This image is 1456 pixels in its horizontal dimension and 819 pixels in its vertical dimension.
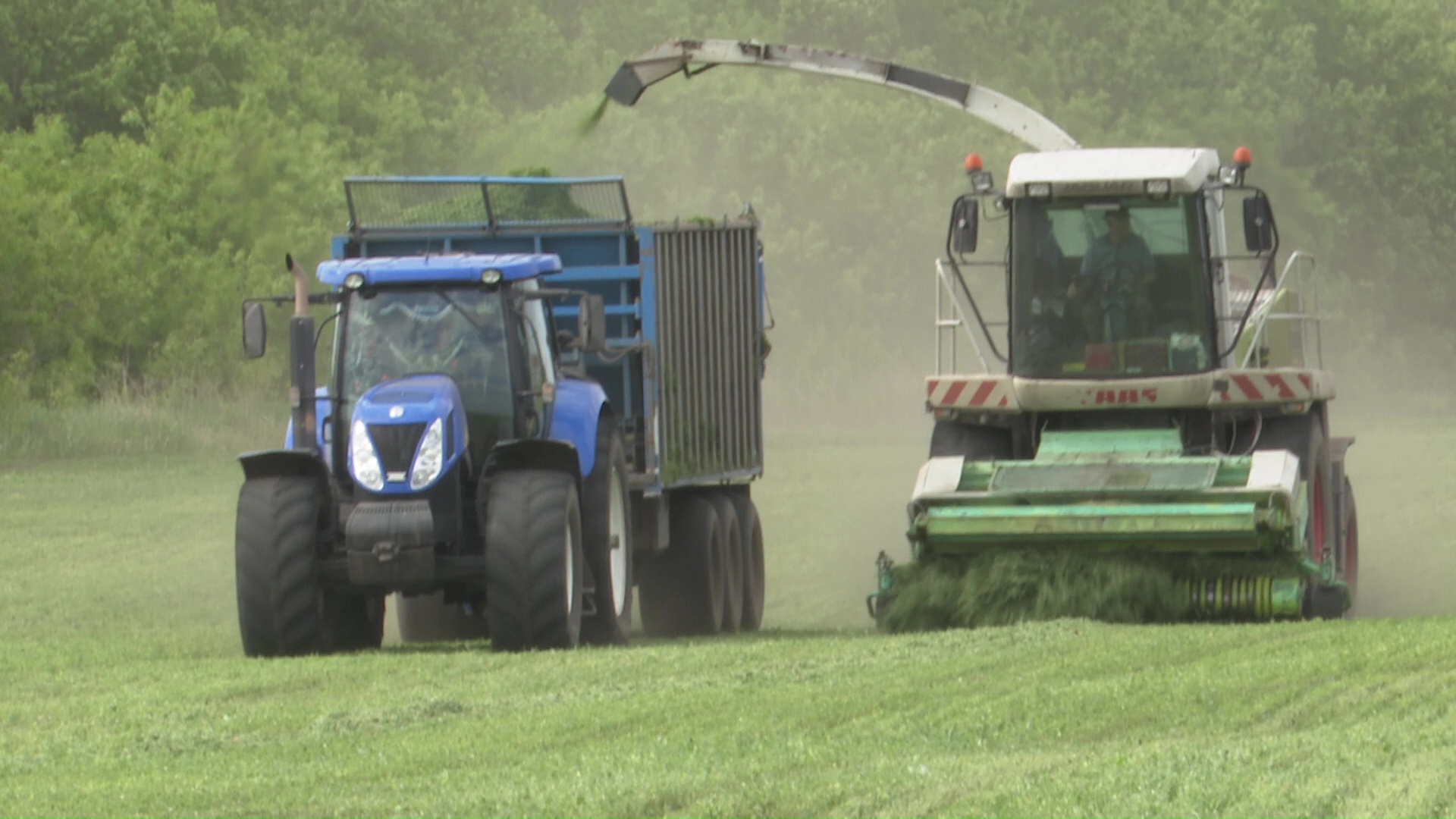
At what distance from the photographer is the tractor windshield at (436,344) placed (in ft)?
44.6

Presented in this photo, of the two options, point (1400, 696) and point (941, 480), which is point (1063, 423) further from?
point (1400, 696)

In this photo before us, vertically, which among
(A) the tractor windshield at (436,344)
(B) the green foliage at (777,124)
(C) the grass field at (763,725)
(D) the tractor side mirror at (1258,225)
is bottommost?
(C) the grass field at (763,725)

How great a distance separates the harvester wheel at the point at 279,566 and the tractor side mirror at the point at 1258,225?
5419mm

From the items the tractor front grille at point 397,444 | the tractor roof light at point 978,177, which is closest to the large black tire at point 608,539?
the tractor front grille at point 397,444

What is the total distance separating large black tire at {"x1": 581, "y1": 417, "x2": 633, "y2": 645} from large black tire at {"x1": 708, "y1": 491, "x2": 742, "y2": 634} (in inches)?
99.8

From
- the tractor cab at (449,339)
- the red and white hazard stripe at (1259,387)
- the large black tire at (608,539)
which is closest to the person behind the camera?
the tractor cab at (449,339)

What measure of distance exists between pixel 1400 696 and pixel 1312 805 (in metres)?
2.64

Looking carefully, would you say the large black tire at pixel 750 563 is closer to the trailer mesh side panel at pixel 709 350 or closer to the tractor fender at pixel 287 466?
the trailer mesh side panel at pixel 709 350

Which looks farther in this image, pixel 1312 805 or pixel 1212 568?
pixel 1212 568

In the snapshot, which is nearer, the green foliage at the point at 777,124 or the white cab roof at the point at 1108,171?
the white cab roof at the point at 1108,171

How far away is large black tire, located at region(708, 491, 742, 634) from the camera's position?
1723cm

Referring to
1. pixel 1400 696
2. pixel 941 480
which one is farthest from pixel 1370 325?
pixel 1400 696

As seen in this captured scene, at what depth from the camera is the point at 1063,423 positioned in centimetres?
1528

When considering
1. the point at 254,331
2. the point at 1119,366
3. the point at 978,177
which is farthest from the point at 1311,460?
the point at 254,331
